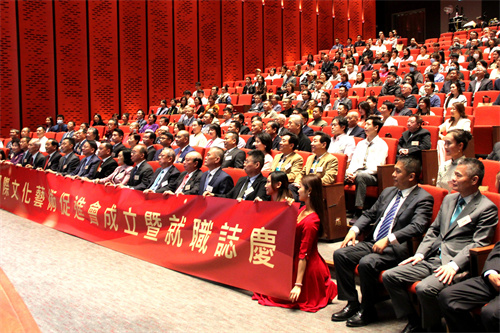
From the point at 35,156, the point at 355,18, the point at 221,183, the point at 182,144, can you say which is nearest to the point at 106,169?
the point at 182,144

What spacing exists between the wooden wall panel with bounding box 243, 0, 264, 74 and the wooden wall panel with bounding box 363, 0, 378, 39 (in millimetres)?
4091

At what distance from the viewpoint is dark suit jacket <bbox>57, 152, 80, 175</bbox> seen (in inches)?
215

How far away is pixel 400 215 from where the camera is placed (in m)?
2.39

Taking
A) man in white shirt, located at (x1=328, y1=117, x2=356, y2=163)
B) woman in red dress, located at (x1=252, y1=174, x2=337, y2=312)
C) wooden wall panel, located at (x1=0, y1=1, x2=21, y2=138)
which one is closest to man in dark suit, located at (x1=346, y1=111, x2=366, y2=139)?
man in white shirt, located at (x1=328, y1=117, x2=356, y2=163)

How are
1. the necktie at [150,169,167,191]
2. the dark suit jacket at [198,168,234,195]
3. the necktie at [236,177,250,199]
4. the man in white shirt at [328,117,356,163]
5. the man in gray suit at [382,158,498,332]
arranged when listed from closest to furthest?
1. the man in gray suit at [382,158,498,332]
2. the necktie at [236,177,250,199]
3. the dark suit jacket at [198,168,234,195]
4. the necktie at [150,169,167,191]
5. the man in white shirt at [328,117,356,163]

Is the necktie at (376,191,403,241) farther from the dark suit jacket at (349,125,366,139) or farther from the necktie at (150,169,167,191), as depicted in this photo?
the necktie at (150,169,167,191)

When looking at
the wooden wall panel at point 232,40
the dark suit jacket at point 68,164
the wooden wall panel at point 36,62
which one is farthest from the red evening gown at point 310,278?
the wooden wall panel at point 232,40

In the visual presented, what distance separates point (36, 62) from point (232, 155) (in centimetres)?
676

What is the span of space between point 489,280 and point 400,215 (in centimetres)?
59

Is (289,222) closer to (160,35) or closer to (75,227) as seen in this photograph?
(75,227)

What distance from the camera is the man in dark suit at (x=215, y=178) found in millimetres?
3512

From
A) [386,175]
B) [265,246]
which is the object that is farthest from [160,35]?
[265,246]

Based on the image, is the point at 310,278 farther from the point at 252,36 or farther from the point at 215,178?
the point at 252,36

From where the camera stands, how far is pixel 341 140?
4348 millimetres
